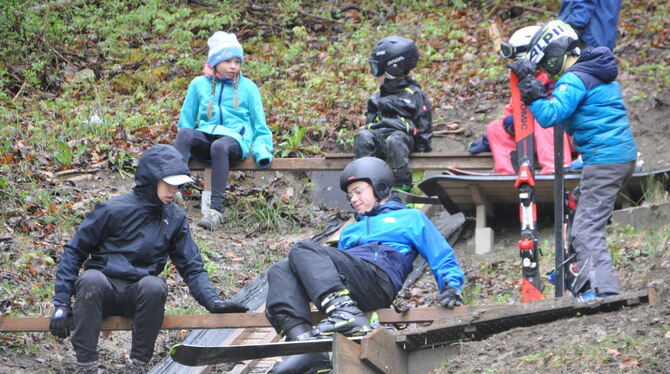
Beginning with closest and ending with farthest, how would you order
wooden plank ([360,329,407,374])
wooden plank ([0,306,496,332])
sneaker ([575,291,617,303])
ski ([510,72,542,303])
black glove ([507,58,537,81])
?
wooden plank ([360,329,407,374])
wooden plank ([0,306,496,332])
sneaker ([575,291,617,303])
black glove ([507,58,537,81])
ski ([510,72,542,303])

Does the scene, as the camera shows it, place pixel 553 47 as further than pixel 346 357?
Yes

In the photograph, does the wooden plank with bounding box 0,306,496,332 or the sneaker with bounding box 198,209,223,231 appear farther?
the sneaker with bounding box 198,209,223,231

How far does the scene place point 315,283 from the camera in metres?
6.10

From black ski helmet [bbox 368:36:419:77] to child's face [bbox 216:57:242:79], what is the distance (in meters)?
1.43

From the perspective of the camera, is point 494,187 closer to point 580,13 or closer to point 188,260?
point 580,13

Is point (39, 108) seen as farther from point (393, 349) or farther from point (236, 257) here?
point (393, 349)

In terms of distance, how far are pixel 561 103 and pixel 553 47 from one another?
48cm

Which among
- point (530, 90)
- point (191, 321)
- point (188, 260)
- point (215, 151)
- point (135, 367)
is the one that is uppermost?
point (530, 90)

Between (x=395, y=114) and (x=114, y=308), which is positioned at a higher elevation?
(x=395, y=114)

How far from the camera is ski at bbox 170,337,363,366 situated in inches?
219

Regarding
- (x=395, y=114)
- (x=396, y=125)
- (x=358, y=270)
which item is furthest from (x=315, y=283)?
(x=395, y=114)

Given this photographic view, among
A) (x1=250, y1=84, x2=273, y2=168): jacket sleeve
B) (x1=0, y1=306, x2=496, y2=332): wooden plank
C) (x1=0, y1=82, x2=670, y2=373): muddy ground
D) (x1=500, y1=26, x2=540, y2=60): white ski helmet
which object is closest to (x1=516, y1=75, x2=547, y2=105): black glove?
(x1=500, y1=26, x2=540, y2=60): white ski helmet

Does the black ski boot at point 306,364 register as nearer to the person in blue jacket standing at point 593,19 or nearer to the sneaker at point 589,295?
the sneaker at point 589,295

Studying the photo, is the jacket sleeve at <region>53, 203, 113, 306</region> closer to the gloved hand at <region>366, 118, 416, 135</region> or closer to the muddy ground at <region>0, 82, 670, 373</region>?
the muddy ground at <region>0, 82, 670, 373</region>
